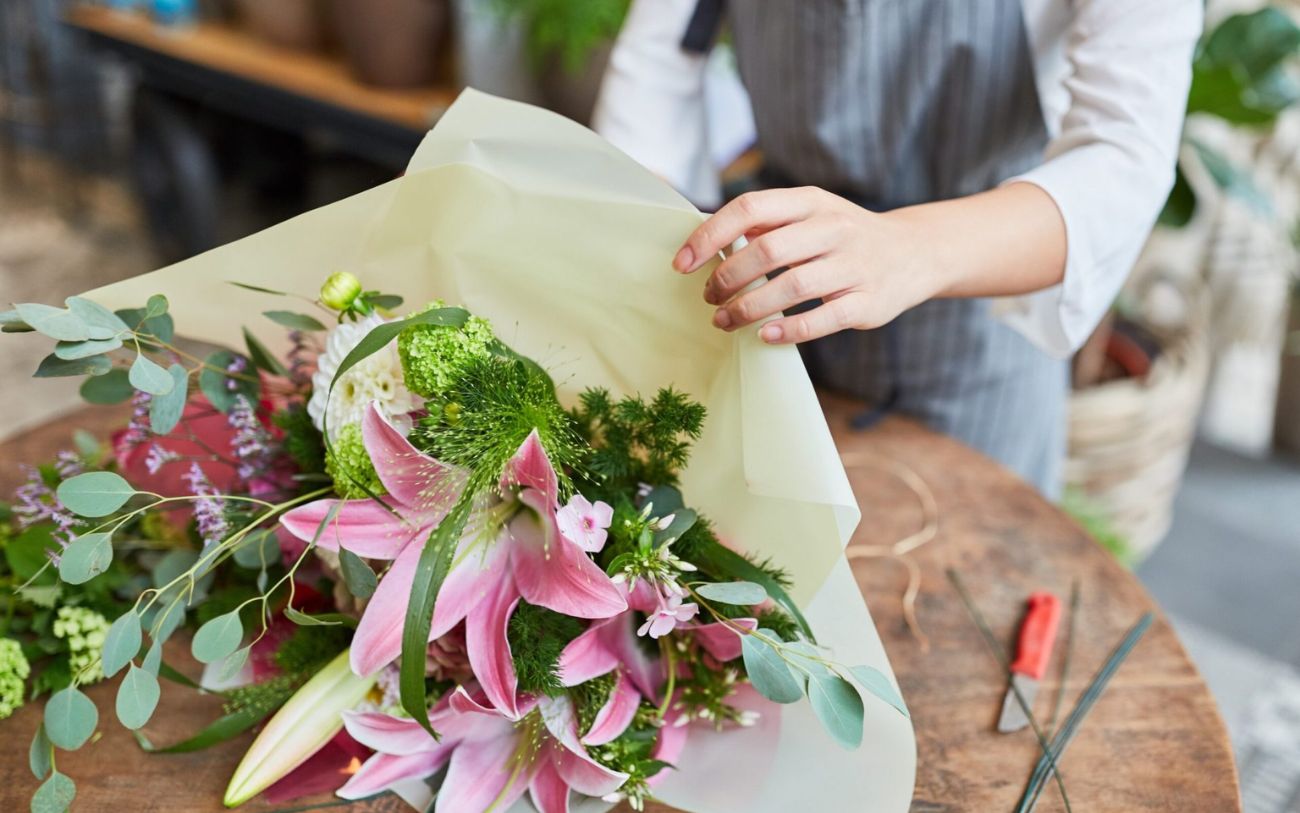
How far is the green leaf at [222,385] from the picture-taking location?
749mm

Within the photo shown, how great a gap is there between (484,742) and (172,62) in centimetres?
225

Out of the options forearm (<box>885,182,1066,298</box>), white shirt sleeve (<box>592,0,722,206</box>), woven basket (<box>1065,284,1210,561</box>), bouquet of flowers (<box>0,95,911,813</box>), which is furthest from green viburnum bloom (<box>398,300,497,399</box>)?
woven basket (<box>1065,284,1210,561</box>)

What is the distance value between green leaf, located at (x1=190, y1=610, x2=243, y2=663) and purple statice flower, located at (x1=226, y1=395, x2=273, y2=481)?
15cm

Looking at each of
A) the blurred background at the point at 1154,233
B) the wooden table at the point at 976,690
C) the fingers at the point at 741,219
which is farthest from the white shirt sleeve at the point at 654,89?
the fingers at the point at 741,219

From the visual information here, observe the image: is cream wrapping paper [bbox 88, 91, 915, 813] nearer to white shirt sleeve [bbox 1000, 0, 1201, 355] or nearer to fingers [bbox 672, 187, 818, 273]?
fingers [bbox 672, 187, 818, 273]

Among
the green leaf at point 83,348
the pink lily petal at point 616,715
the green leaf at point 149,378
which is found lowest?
the pink lily petal at point 616,715

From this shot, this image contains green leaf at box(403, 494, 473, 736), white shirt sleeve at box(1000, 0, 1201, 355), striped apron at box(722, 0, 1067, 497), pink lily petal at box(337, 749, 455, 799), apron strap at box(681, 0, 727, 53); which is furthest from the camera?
apron strap at box(681, 0, 727, 53)

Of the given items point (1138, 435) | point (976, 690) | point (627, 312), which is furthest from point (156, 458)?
point (1138, 435)

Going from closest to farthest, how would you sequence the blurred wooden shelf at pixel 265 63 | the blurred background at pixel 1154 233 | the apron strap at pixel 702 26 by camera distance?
the apron strap at pixel 702 26 → the blurred background at pixel 1154 233 → the blurred wooden shelf at pixel 265 63

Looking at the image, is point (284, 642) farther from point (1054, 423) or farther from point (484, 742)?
point (1054, 423)

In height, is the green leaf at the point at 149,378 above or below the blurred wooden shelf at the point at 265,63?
above

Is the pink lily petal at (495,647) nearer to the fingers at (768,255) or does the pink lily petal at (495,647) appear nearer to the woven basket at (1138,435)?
the fingers at (768,255)

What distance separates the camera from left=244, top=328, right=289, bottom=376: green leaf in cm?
77

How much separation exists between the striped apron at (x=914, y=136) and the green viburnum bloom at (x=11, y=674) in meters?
0.85
